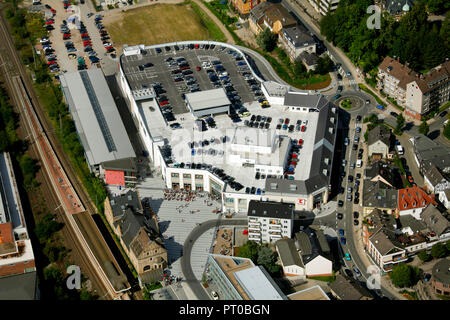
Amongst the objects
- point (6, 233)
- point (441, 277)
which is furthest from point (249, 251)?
point (6, 233)

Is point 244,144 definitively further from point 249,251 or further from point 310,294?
point 310,294

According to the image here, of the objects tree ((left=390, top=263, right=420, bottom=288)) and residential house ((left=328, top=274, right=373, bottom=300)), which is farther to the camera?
tree ((left=390, top=263, right=420, bottom=288))

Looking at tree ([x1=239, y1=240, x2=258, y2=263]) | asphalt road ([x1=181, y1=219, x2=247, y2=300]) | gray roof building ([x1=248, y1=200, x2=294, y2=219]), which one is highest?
gray roof building ([x1=248, y1=200, x2=294, y2=219])

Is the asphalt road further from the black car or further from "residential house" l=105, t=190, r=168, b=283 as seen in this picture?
the black car

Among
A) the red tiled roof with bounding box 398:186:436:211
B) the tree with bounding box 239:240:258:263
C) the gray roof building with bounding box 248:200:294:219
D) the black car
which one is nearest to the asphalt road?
the gray roof building with bounding box 248:200:294:219

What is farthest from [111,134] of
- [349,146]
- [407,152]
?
[407,152]
